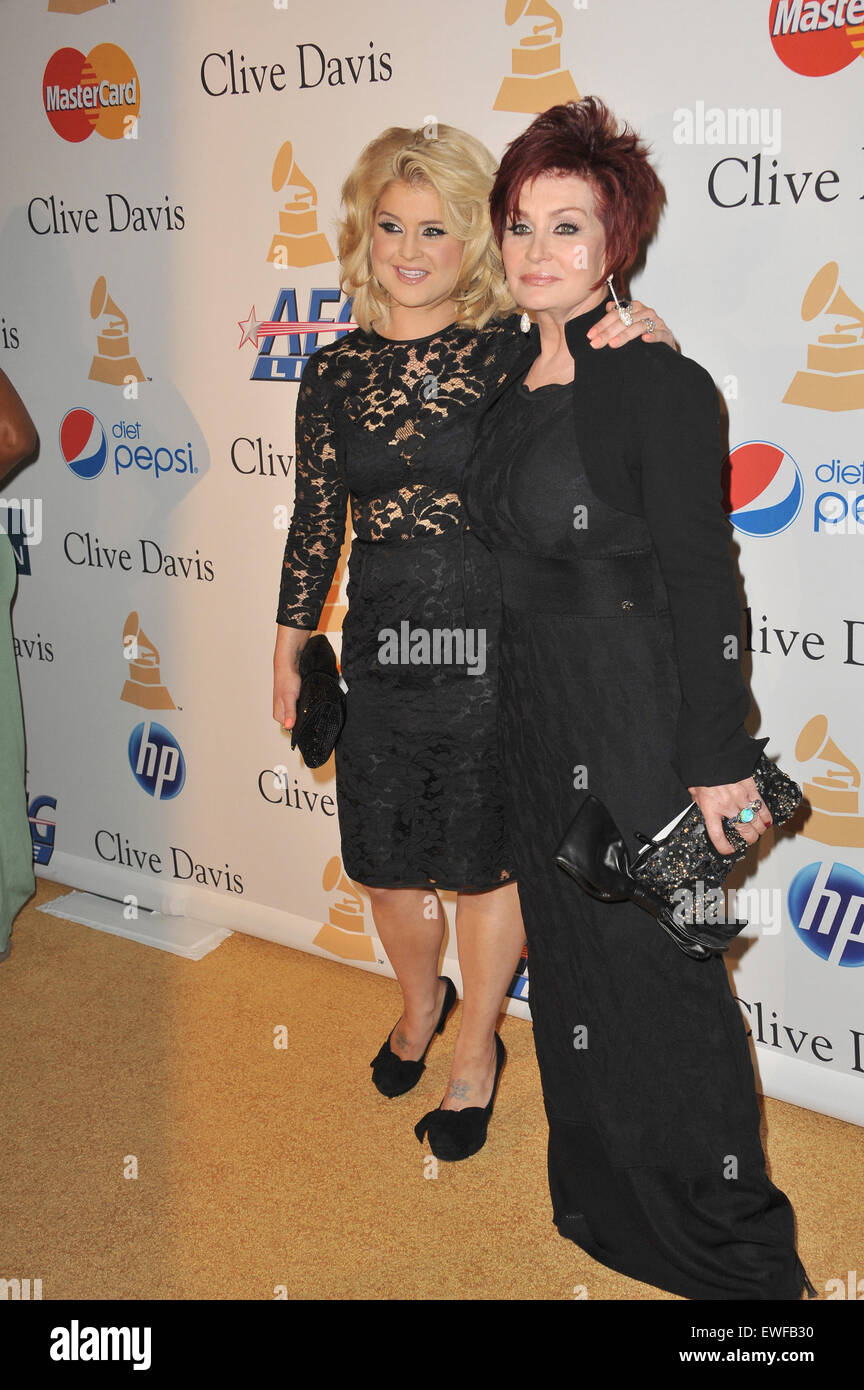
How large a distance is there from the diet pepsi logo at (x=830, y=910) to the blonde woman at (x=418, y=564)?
610mm

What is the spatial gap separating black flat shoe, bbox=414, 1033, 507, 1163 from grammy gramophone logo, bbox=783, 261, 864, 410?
1.60 meters

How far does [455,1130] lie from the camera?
251 cm

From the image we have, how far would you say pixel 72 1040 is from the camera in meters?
2.97

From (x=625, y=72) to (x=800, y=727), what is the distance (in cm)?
135

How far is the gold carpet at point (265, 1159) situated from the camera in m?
2.19

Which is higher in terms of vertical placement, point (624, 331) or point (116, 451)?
point (624, 331)

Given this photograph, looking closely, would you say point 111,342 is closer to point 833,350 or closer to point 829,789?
point 833,350

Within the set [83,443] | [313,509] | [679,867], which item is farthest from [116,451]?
[679,867]

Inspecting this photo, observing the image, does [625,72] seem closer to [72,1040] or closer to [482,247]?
[482,247]

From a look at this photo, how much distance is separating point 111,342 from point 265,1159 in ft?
7.14
